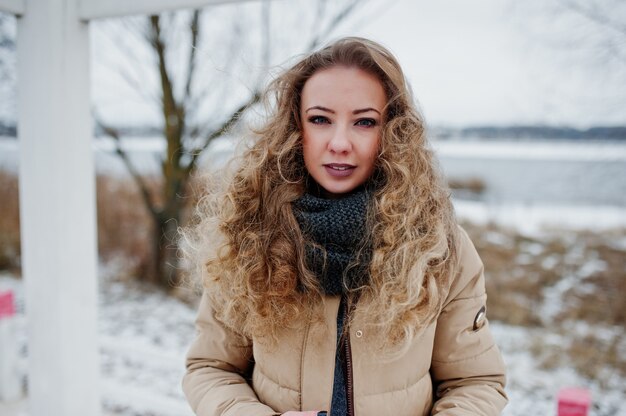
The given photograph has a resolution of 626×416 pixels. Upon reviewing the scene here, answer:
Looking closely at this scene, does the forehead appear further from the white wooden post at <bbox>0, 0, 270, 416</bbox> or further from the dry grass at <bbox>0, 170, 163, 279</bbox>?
the dry grass at <bbox>0, 170, 163, 279</bbox>

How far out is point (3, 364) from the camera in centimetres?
371

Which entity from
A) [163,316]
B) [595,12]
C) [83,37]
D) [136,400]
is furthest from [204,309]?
[595,12]

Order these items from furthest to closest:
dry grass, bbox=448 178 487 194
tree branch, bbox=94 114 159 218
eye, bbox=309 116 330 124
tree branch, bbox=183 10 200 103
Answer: dry grass, bbox=448 178 487 194
tree branch, bbox=94 114 159 218
tree branch, bbox=183 10 200 103
eye, bbox=309 116 330 124

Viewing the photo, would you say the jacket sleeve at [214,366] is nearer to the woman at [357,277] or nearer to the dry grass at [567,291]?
the woman at [357,277]

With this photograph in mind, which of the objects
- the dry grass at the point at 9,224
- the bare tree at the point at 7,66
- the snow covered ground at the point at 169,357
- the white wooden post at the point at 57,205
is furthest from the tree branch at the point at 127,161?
the white wooden post at the point at 57,205

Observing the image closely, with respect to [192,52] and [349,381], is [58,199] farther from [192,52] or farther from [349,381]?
[192,52]

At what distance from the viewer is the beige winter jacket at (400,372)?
4.40ft

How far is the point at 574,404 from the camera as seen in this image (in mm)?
1897

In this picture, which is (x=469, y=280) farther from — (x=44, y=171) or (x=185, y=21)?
(x=185, y=21)

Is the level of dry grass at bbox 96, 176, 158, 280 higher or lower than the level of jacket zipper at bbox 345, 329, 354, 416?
lower

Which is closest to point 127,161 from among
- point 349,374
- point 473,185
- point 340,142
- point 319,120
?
point 319,120

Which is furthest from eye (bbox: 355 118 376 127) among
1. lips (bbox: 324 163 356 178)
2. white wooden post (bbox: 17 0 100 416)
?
white wooden post (bbox: 17 0 100 416)

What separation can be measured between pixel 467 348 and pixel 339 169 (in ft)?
2.05

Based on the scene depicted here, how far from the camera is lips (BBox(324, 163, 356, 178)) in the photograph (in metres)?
1.40
